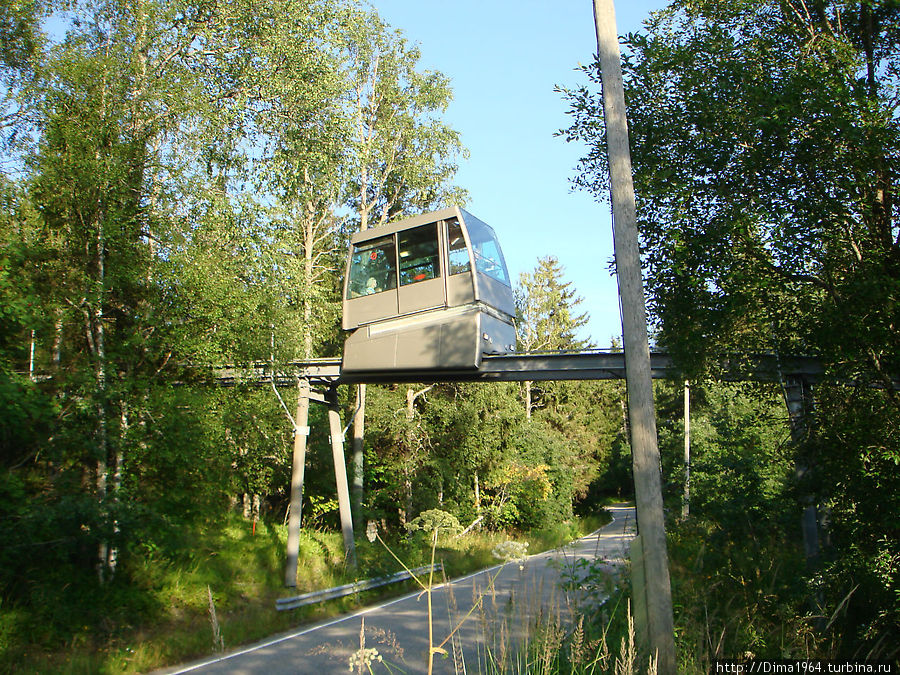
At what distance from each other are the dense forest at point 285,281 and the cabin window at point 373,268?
1988mm

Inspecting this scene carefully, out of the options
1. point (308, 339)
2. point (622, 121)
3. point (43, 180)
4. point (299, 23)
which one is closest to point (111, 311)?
point (43, 180)

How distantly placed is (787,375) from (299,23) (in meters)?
13.8

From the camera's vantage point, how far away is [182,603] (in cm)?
1338

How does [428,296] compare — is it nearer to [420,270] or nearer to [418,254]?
[420,270]

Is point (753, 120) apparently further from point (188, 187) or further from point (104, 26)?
point (104, 26)

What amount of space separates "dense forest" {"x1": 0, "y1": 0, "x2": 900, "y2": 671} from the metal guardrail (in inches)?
63.6

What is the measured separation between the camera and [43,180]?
12.4 metres

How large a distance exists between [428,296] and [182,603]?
7.46 metres

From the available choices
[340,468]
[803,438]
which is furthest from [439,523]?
[340,468]

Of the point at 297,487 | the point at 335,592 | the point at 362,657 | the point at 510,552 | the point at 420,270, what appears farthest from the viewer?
the point at 297,487

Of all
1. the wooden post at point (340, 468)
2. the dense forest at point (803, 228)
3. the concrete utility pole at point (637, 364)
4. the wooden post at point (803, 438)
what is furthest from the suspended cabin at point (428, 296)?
the concrete utility pole at point (637, 364)

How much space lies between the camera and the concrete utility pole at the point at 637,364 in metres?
5.27

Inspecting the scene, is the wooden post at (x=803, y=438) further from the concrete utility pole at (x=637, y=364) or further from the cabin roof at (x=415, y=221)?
the cabin roof at (x=415, y=221)

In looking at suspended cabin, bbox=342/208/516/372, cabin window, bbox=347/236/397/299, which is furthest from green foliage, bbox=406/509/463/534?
cabin window, bbox=347/236/397/299
